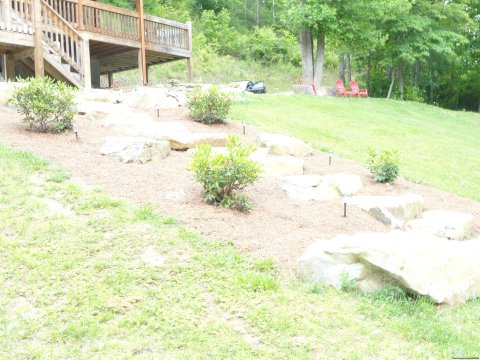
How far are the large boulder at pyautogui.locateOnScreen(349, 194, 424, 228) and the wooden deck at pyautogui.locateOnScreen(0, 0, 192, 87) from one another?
299 inches

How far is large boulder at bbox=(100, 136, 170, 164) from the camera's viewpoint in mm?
6292

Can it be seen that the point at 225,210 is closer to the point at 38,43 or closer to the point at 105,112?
the point at 105,112

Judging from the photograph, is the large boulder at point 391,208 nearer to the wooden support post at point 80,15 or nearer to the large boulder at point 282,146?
the large boulder at point 282,146

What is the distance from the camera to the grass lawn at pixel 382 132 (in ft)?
30.5

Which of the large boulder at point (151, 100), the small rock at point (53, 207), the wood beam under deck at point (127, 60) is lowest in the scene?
the small rock at point (53, 207)

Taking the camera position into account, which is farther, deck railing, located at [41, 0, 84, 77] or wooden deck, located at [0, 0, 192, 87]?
deck railing, located at [41, 0, 84, 77]

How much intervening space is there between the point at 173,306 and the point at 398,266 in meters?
1.76

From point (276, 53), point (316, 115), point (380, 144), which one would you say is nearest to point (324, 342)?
point (380, 144)

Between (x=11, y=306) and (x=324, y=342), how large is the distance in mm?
2095

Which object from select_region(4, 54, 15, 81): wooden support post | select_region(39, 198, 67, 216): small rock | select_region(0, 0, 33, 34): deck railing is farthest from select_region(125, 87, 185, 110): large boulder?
select_region(39, 198, 67, 216): small rock

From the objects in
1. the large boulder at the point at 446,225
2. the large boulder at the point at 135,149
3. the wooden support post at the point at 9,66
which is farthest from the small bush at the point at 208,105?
the wooden support post at the point at 9,66

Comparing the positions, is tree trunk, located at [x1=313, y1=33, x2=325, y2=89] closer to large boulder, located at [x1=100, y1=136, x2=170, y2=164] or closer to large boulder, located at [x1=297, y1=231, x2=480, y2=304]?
large boulder, located at [x1=100, y1=136, x2=170, y2=164]

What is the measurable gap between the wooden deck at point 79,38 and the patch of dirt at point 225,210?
3.23m

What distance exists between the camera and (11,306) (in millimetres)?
3170
